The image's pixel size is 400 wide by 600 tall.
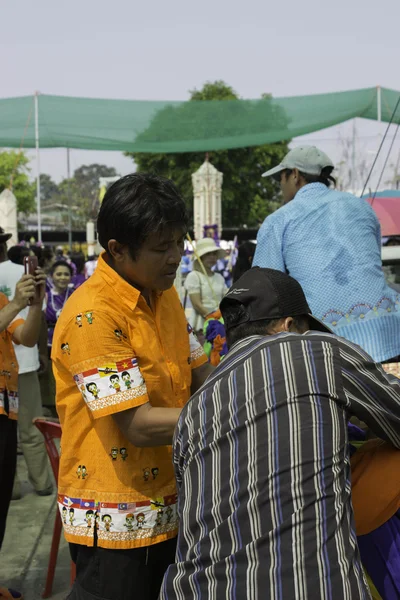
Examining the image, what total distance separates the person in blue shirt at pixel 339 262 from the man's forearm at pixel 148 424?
5.07ft

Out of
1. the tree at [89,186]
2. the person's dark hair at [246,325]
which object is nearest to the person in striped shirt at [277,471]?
the person's dark hair at [246,325]

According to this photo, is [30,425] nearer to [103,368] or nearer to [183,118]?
[103,368]

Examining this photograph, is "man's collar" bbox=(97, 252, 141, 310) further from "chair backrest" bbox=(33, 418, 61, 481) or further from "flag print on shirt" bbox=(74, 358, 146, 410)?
"chair backrest" bbox=(33, 418, 61, 481)

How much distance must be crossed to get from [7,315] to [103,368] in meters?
1.49

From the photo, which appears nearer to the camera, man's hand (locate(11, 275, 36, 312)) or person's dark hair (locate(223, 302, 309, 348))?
person's dark hair (locate(223, 302, 309, 348))

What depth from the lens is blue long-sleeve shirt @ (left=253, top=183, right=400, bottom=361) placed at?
10.9ft

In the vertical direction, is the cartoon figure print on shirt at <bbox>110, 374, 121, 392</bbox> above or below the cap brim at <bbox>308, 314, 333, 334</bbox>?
below

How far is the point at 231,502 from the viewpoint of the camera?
157cm

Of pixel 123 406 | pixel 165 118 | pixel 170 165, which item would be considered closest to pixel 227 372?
pixel 123 406

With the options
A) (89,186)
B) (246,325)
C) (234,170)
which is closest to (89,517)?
(246,325)

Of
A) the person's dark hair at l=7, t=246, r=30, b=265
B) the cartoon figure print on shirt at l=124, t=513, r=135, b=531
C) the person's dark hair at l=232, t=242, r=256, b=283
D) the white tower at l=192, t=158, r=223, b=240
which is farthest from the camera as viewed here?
the white tower at l=192, t=158, r=223, b=240

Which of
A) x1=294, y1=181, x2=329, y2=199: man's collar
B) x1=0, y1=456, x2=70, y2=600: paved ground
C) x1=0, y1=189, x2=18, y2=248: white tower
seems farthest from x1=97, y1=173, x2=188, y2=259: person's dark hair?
x1=0, y1=189, x2=18, y2=248: white tower

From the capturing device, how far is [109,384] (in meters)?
1.90

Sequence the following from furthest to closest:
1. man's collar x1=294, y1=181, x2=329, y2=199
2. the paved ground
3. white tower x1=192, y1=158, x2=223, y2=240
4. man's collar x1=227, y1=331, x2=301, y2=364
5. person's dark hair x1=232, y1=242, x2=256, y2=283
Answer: white tower x1=192, y1=158, x2=223, y2=240 → person's dark hair x1=232, y1=242, x2=256, y2=283 → the paved ground → man's collar x1=294, y1=181, x2=329, y2=199 → man's collar x1=227, y1=331, x2=301, y2=364
